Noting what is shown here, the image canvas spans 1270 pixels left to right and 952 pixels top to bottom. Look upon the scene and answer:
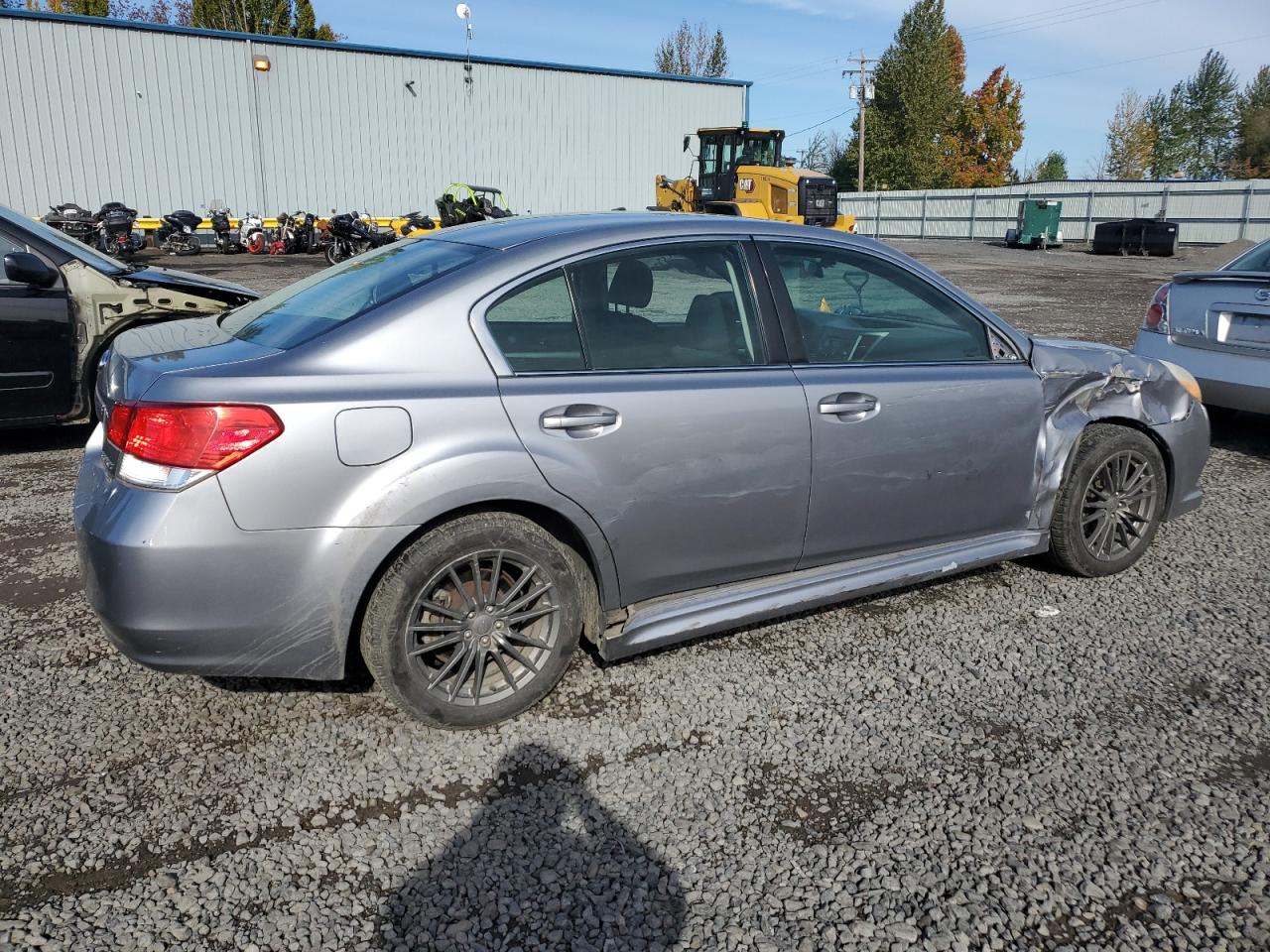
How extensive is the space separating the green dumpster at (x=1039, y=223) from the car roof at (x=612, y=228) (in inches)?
1423

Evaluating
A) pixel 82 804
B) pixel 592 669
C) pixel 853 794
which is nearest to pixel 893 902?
pixel 853 794

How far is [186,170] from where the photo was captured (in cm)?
2941

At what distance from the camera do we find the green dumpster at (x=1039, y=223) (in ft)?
119

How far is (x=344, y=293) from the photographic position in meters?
3.48

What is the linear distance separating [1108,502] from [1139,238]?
32967mm

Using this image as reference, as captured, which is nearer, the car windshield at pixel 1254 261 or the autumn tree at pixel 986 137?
the car windshield at pixel 1254 261

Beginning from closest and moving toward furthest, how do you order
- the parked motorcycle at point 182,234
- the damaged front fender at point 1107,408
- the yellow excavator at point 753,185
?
the damaged front fender at point 1107,408
the yellow excavator at point 753,185
the parked motorcycle at point 182,234

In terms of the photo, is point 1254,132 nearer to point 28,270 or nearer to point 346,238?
point 346,238

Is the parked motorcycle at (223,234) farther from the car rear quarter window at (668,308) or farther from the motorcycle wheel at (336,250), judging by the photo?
the car rear quarter window at (668,308)

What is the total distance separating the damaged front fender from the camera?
13.8 feet

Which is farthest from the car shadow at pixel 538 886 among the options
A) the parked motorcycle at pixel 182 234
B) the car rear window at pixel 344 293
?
the parked motorcycle at pixel 182 234

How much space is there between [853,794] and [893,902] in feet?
1.53

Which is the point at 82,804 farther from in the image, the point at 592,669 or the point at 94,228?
the point at 94,228

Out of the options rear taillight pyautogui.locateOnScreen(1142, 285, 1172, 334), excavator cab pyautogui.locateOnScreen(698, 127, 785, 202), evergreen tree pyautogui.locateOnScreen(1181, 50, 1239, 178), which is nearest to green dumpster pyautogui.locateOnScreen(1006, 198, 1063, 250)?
excavator cab pyautogui.locateOnScreen(698, 127, 785, 202)
